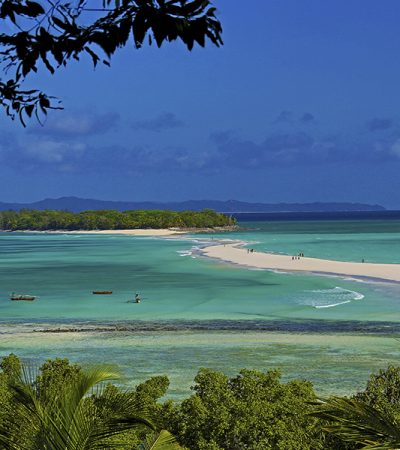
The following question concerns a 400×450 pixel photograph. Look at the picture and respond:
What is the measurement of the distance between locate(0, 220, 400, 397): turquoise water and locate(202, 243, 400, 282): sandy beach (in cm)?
434

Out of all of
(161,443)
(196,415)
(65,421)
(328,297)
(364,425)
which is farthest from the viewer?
(328,297)

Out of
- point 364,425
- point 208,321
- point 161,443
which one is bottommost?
point 208,321

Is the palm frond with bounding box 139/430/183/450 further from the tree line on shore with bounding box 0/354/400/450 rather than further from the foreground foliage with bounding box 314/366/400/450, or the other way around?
the foreground foliage with bounding box 314/366/400/450

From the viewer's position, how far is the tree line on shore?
20.8ft

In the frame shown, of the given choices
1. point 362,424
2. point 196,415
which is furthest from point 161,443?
point 196,415

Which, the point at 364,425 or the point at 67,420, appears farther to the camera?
the point at 364,425

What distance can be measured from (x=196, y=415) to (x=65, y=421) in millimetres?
7093

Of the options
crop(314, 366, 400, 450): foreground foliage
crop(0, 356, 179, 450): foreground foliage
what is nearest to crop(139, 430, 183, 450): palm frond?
crop(0, 356, 179, 450): foreground foliage

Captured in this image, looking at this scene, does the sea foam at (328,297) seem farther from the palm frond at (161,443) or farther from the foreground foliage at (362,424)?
the foreground foliage at (362,424)

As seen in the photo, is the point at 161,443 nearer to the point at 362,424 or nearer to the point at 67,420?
the point at 67,420

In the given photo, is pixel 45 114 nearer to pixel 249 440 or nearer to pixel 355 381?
pixel 249 440

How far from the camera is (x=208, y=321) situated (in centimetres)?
4153

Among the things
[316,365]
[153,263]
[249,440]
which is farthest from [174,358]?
[153,263]

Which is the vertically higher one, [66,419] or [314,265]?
[66,419]
